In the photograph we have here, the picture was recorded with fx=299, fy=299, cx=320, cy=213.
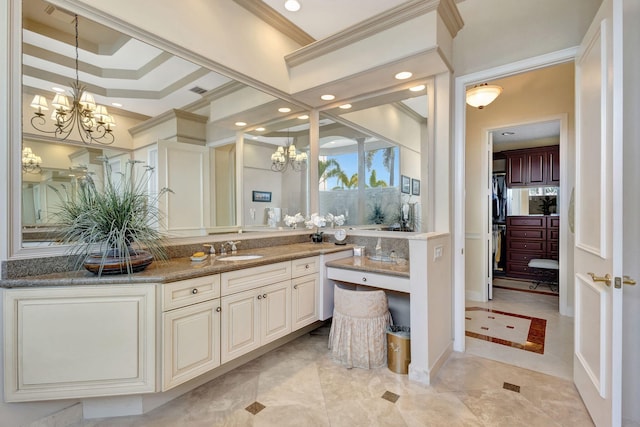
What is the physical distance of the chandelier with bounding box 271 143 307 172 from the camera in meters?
3.27

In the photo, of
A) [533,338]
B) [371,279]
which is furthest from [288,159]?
[533,338]

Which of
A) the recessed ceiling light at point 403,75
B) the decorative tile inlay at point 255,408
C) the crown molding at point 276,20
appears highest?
the crown molding at point 276,20

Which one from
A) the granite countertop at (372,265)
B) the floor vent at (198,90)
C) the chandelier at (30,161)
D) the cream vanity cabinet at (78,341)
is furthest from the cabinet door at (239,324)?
the floor vent at (198,90)

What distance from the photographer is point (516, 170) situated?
5.78 m

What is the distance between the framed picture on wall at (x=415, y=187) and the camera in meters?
2.90

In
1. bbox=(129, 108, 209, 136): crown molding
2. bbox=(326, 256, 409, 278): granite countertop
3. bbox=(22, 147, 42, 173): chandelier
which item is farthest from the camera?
bbox=(326, 256, 409, 278): granite countertop

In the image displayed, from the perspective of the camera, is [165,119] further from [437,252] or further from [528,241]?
[528,241]

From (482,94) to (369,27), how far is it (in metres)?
1.81

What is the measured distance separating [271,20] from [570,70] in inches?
144

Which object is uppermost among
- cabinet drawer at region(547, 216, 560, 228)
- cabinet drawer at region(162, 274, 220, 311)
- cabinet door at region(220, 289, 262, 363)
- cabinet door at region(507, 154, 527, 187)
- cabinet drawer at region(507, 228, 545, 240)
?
cabinet door at region(507, 154, 527, 187)

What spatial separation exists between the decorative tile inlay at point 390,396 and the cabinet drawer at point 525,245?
4861mm

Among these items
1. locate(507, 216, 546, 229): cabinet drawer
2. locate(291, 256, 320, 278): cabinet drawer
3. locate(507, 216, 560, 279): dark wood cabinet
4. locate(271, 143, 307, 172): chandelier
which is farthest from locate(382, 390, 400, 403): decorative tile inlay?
locate(507, 216, 546, 229): cabinet drawer

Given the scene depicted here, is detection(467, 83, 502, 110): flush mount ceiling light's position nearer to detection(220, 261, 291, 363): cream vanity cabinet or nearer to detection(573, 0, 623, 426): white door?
detection(573, 0, 623, 426): white door

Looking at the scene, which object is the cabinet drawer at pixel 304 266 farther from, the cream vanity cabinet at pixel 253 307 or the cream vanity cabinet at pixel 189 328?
the cream vanity cabinet at pixel 189 328
